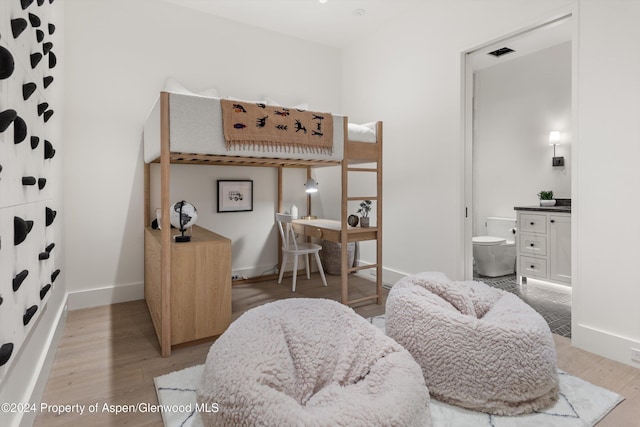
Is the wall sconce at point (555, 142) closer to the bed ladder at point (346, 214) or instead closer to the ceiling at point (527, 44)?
A: the ceiling at point (527, 44)

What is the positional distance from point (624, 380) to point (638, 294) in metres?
0.52

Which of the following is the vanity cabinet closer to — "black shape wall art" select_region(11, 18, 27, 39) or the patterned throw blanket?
the patterned throw blanket

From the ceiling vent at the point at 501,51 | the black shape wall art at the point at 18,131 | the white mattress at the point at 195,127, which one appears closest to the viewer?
the black shape wall art at the point at 18,131

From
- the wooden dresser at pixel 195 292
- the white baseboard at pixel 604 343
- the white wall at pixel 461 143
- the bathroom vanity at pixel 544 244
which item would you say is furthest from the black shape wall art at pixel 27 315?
the bathroom vanity at pixel 544 244

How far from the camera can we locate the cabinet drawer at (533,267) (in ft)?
11.8

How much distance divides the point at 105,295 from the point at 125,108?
1.82 metres

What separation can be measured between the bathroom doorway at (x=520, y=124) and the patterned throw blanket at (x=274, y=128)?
6.06ft

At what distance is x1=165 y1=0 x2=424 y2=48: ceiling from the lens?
3.45 m

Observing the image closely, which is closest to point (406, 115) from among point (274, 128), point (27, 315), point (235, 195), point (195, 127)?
point (274, 128)

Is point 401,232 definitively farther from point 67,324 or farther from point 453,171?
point 67,324

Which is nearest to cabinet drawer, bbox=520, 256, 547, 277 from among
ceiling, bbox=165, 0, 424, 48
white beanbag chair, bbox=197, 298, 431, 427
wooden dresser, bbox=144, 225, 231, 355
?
white beanbag chair, bbox=197, 298, 431, 427

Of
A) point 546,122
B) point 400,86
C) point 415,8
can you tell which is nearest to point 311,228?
point 400,86

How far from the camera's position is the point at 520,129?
4.51 metres

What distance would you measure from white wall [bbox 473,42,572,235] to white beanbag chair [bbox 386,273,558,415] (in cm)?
312
